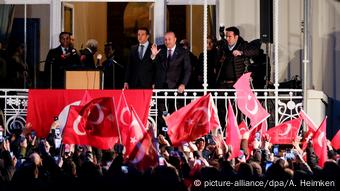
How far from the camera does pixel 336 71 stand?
105ft

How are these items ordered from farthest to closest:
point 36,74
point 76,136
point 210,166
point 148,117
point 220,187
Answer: point 36,74 → point 148,117 → point 76,136 → point 210,166 → point 220,187

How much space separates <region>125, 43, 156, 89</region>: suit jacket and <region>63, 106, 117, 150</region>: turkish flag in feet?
8.14

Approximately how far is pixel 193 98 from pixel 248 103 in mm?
1117


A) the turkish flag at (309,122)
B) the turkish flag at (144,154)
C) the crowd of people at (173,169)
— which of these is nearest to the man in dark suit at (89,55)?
the crowd of people at (173,169)

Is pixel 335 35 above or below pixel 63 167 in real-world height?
above

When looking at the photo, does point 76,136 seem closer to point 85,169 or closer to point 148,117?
point 148,117

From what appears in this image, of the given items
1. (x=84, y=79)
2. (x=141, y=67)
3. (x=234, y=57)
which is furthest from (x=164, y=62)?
(x=84, y=79)

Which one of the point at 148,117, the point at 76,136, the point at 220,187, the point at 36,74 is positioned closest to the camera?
the point at 220,187

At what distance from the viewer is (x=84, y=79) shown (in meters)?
28.7

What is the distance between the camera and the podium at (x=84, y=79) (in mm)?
28656

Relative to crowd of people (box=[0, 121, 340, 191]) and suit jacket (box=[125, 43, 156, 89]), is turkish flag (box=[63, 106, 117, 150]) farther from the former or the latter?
suit jacket (box=[125, 43, 156, 89])

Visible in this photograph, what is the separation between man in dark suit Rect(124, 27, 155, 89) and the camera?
28.8 meters

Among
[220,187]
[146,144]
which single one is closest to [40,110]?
[146,144]

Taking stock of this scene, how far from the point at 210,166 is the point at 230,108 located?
368 centimetres
